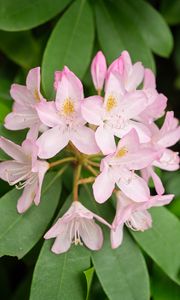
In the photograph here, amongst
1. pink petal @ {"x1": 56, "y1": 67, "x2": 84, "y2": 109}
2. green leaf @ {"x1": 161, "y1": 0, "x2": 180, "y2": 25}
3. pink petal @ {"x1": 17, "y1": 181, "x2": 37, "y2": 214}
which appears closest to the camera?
pink petal @ {"x1": 56, "y1": 67, "x2": 84, "y2": 109}

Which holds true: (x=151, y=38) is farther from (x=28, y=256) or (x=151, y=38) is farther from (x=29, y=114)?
(x=28, y=256)

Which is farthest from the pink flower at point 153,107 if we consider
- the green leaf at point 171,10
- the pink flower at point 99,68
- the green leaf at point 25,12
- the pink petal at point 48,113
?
the green leaf at point 171,10

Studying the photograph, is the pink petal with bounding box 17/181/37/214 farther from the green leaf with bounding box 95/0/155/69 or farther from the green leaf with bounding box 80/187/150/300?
the green leaf with bounding box 95/0/155/69

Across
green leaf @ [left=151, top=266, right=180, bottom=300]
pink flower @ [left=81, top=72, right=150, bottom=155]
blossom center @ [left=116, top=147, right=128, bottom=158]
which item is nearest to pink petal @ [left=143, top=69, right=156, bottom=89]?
pink flower @ [left=81, top=72, right=150, bottom=155]

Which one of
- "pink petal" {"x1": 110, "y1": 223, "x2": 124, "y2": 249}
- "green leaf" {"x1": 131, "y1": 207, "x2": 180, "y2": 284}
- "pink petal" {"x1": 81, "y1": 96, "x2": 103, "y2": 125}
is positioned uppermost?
"pink petal" {"x1": 81, "y1": 96, "x2": 103, "y2": 125}

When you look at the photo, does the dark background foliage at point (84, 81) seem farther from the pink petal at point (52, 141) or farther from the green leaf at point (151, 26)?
the pink petal at point (52, 141)

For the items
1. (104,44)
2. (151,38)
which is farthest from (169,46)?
(104,44)
